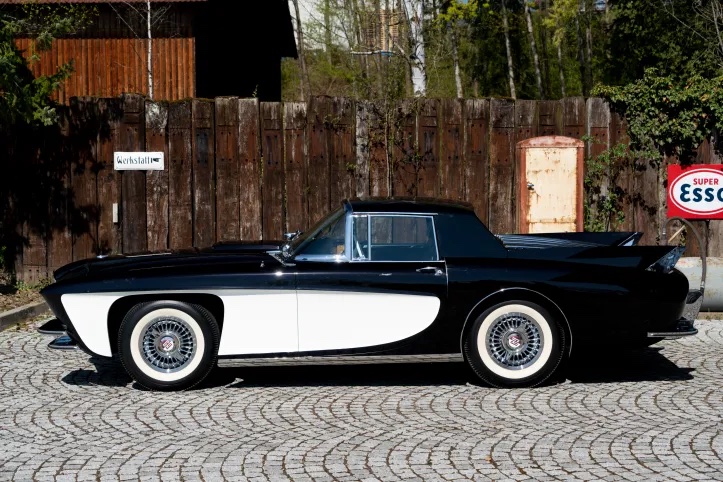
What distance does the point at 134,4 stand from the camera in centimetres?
1911

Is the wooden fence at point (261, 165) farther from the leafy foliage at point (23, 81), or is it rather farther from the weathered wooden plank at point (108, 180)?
the leafy foliage at point (23, 81)

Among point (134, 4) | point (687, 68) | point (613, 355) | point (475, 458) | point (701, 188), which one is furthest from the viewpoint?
point (687, 68)

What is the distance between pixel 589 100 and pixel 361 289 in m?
6.69

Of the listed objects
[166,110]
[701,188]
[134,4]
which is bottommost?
[701,188]

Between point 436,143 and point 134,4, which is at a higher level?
point 134,4

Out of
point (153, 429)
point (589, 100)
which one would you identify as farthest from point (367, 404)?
point (589, 100)

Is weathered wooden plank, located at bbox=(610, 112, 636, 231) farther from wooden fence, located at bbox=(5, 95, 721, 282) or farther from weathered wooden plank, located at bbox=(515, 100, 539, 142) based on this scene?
weathered wooden plank, located at bbox=(515, 100, 539, 142)

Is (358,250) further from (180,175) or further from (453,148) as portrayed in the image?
(180,175)

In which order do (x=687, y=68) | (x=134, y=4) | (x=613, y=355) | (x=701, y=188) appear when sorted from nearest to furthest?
(x=613, y=355) < (x=701, y=188) < (x=134, y=4) < (x=687, y=68)

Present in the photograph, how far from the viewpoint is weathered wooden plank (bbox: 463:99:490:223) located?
13539 millimetres

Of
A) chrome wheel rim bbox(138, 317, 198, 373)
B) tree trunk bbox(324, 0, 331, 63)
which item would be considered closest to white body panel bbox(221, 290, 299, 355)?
chrome wheel rim bbox(138, 317, 198, 373)

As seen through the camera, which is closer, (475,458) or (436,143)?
(475,458)

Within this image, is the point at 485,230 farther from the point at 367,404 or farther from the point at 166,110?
the point at 166,110

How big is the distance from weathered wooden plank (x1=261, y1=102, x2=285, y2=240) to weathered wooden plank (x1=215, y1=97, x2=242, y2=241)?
33 centimetres
